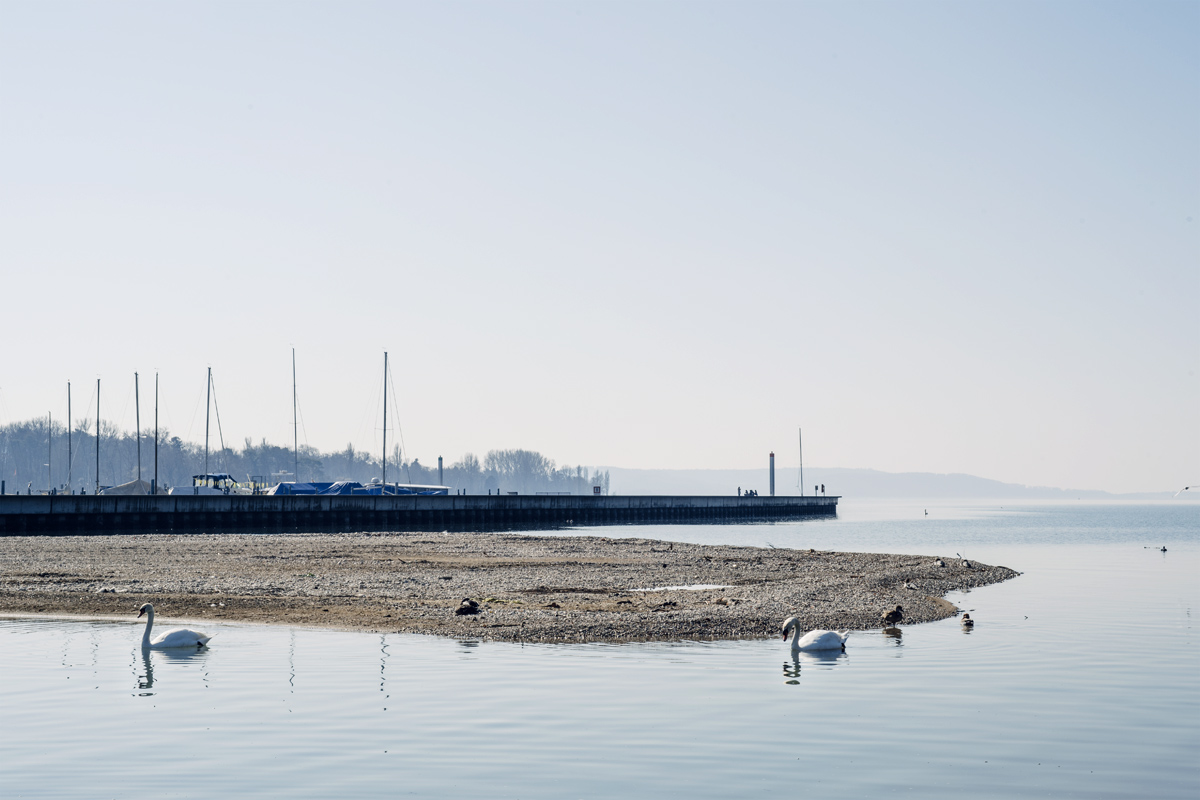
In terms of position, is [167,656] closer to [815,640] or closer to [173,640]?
[173,640]

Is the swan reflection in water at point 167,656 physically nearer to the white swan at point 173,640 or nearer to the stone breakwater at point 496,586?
the white swan at point 173,640

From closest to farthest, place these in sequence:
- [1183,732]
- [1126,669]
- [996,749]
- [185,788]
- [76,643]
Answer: [185,788]
[996,749]
[1183,732]
[1126,669]
[76,643]

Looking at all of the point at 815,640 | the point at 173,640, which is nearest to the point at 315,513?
the point at 173,640

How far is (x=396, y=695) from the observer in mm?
16141

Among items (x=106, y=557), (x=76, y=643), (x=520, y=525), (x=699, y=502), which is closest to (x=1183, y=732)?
(x=76, y=643)

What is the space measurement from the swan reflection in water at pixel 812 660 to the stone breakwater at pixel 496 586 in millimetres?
2506

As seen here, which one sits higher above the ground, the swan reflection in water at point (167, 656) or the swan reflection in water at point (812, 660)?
the swan reflection in water at point (167, 656)

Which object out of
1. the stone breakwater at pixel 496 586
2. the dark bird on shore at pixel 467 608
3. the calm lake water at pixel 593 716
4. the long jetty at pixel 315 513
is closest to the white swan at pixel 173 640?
the calm lake water at pixel 593 716

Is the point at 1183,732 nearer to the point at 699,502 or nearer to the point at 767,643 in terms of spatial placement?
the point at 767,643

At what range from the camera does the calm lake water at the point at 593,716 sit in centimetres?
1177

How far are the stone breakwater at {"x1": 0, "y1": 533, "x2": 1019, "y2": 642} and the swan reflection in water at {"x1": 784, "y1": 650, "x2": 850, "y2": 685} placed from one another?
8.22 ft

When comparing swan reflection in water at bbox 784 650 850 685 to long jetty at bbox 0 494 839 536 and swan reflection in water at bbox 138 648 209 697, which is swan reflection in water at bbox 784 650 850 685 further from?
long jetty at bbox 0 494 839 536

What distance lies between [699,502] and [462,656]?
10436 centimetres

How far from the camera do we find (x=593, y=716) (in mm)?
14812
